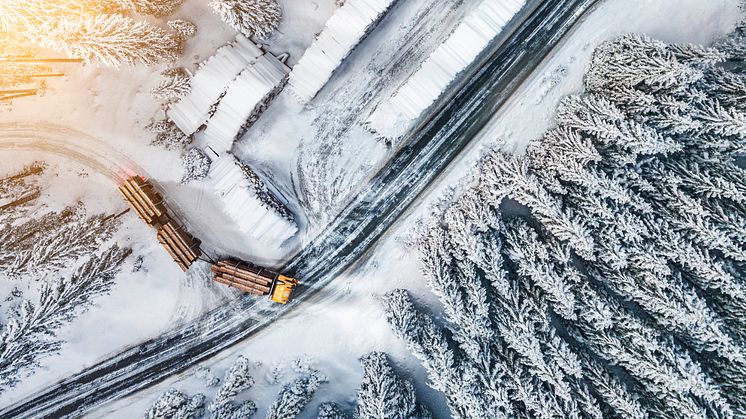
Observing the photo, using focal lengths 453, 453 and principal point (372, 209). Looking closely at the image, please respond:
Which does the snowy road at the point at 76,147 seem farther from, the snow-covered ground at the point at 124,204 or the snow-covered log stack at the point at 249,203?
the snow-covered log stack at the point at 249,203

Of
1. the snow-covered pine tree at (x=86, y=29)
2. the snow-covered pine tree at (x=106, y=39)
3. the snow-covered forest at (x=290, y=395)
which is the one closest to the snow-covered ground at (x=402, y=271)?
the snow-covered forest at (x=290, y=395)

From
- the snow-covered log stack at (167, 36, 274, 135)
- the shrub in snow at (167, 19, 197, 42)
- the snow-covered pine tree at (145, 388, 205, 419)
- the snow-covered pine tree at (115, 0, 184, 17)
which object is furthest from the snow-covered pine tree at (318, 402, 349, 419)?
the snow-covered pine tree at (115, 0, 184, 17)

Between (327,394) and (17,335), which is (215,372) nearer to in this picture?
(327,394)

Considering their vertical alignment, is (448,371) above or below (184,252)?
below

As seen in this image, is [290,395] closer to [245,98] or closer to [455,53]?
[245,98]

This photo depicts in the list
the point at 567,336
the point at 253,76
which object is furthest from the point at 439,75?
the point at 567,336

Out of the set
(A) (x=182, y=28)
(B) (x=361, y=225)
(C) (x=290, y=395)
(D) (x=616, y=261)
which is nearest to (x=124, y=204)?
(A) (x=182, y=28)
